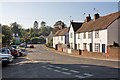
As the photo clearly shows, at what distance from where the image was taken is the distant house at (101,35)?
83.3ft

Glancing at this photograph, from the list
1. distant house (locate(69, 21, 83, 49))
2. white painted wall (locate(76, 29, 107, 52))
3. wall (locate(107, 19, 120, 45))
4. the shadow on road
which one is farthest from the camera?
distant house (locate(69, 21, 83, 49))

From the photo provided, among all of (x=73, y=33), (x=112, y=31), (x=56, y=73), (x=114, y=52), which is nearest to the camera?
(x=56, y=73)

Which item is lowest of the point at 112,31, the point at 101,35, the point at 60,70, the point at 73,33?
the point at 60,70

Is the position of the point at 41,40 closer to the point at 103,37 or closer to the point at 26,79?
the point at 103,37

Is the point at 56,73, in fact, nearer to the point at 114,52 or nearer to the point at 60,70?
the point at 60,70

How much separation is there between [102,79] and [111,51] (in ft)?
47.1

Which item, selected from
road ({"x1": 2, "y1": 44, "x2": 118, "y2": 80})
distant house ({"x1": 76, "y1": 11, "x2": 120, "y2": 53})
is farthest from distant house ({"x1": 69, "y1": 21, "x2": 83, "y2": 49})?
road ({"x1": 2, "y1": 44, "x2": 118, "y2": 80})

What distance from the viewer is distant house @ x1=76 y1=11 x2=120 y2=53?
2538 cm

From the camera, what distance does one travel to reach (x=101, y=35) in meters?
27.1

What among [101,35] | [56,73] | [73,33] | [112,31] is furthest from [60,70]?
[73,33]

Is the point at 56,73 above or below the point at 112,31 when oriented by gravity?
below

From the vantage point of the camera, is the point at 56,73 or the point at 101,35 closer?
the point at 56,73

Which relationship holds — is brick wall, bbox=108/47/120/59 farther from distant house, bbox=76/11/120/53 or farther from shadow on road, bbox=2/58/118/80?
shadow on road, bbox=2/58/118/80

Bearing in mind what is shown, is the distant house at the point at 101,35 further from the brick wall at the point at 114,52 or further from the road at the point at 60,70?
the road at the point at 60,70
